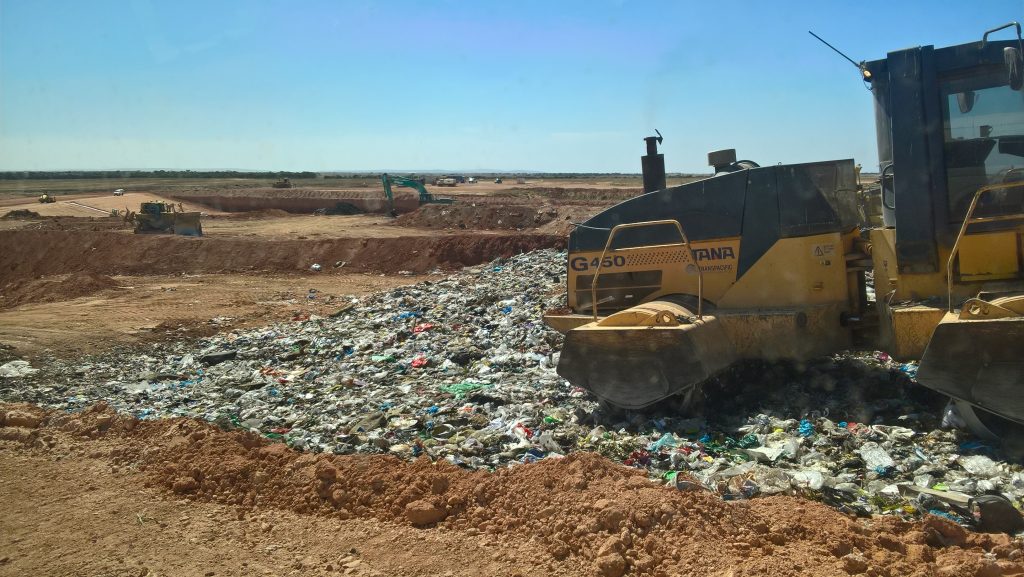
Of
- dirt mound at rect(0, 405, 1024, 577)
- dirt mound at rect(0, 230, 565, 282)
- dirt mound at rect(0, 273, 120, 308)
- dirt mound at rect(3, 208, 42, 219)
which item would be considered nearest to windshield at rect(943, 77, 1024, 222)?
dirt mound at rect(0, 405, 1024, 577)

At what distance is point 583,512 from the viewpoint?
392 cm

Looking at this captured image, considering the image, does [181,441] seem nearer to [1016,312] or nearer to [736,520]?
[736,520]

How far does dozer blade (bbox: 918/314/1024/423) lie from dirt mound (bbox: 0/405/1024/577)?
105 centimetres

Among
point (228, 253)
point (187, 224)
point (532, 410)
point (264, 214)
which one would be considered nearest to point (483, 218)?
point (228, 253)

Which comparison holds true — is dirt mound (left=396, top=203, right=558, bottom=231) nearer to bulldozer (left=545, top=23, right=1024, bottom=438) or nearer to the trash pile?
the trash pile

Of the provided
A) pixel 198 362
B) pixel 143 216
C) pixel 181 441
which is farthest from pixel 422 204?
pixel 181 441

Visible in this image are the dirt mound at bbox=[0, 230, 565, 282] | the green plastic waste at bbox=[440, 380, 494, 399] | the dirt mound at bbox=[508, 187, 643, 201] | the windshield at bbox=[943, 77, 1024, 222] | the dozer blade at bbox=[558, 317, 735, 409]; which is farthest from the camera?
the dirt mound at bbox=[508, 187, 643, 201]

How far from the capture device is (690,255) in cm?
551

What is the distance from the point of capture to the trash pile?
4.23 meters

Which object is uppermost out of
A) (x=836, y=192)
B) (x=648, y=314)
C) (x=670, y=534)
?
(x=836, y=192)

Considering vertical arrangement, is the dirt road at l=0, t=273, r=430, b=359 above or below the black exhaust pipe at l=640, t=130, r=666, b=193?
below

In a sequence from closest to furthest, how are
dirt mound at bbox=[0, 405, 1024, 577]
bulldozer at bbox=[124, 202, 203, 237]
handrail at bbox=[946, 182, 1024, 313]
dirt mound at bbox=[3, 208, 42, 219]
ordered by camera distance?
dirt mound at bbox=[0, 405, 1024, 577] < handrail at bbox=[946, 182, 1024, 313] < bulldozer at bbox=[124, 202, 203, 237] < dirt mound at bbox=[3, 208, 42, 219]

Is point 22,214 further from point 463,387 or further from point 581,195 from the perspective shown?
point 463,387

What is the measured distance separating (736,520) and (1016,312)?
6.37 ft
